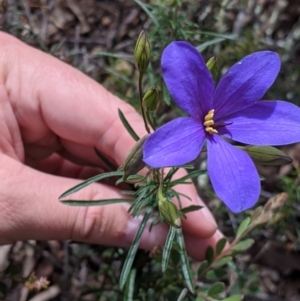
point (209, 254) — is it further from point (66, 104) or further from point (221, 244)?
point (66, 104)

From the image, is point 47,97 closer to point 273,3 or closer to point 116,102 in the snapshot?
point 116,102

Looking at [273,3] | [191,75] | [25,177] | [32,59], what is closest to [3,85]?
[32,59]

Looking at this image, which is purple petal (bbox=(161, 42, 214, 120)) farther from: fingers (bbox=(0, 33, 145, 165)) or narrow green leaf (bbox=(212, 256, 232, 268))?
narrow green leaf (bbox=(212, 256, 232, 268))

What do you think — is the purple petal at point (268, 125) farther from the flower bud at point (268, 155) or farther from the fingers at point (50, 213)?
the fingers at point (50, 213)

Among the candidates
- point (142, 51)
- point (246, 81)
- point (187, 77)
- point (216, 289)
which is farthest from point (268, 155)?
point (216, 289)

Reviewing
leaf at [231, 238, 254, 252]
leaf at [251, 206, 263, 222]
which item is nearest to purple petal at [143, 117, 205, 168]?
leaf at [251, 206, 263, 222]

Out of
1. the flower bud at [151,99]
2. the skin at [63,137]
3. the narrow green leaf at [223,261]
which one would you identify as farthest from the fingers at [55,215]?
the flower bud at [151,99]
